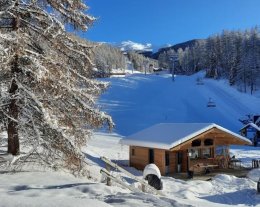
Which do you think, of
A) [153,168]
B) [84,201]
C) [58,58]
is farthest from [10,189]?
[153,168]

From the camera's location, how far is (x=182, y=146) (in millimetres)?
28969

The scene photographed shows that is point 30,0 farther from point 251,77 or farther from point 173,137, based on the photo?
point 251,77

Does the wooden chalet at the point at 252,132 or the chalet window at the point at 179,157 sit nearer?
the chalet window at the point at 179,157

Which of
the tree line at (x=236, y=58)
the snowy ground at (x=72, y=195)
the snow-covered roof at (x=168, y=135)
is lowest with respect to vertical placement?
the snowy ground at (x=72, y=195)

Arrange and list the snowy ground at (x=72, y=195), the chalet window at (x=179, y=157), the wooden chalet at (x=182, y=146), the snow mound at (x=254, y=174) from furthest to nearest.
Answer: the chalet window at (x=179, y=157), the wooden chalet at (x=182, y=146), the snow mound at (x=254, y=174), the snowy ground at (x=72, y=195)

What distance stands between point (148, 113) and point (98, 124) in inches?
2104

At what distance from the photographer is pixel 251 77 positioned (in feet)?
289

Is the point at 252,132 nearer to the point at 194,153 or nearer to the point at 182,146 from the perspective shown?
the point at 194,153

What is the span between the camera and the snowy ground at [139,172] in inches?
382

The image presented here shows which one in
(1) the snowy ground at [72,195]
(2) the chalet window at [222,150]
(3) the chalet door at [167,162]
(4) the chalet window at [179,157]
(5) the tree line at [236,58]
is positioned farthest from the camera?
(5) the tree line at [236,58]

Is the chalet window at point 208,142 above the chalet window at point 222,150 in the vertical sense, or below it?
above

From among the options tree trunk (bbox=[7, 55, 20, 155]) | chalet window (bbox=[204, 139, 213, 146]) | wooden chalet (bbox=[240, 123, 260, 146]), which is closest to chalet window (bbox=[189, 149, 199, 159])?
chalet window (bbox=[204, 139, 213, 146])

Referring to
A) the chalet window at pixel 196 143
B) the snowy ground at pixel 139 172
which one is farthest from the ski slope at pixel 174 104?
the chalet window at pixel 196 143

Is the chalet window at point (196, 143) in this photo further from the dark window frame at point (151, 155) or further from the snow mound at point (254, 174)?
the snow mound at point (254, 174)
